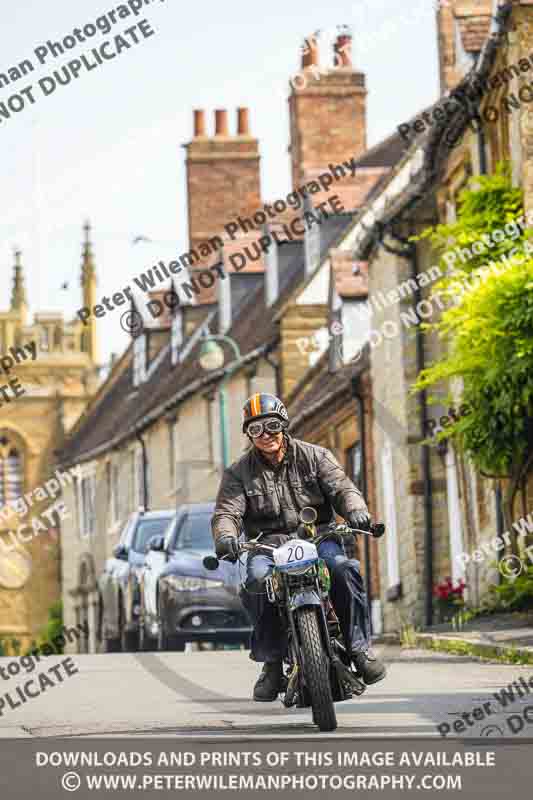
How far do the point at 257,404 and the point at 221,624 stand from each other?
1222cm

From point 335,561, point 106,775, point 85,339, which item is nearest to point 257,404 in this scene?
point 335,561

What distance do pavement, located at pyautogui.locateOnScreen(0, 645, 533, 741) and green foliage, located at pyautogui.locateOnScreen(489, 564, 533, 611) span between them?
3.61 meters

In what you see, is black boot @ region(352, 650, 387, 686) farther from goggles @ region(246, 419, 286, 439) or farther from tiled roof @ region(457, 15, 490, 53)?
tiled roof @ region(457, 15, 490, 53)

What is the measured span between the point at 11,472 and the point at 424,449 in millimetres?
60686

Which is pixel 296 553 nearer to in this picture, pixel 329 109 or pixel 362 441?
pixel 362 441

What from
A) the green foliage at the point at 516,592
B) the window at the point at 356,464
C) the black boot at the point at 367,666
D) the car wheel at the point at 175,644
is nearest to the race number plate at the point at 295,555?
the black boot at the point at 367,666

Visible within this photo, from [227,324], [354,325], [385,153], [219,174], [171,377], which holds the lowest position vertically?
[354,325]

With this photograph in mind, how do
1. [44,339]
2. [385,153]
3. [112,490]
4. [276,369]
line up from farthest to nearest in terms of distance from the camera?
[44,339] → [112,490] → [385,153] → [276,369]

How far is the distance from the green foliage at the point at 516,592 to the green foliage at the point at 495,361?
119 centimetres

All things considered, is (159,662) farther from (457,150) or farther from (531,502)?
(457,150)

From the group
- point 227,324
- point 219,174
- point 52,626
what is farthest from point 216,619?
point 52,626

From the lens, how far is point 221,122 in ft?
168

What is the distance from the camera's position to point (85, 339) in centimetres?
9956

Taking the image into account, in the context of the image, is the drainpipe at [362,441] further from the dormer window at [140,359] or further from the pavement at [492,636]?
the dormer window at [140,359]
